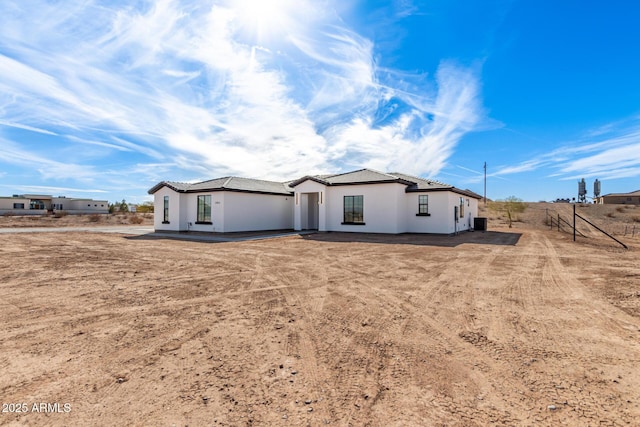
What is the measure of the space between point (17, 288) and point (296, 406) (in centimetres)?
665

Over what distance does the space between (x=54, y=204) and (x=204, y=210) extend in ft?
204

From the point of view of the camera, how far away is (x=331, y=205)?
2014 centimetres

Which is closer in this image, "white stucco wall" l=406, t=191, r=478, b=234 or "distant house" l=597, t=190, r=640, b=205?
"white stucco wall" l=406, t=191, r=478, b=234

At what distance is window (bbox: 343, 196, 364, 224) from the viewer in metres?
19.1

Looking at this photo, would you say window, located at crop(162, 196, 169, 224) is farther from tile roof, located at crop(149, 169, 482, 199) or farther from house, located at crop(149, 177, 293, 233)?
tile roof, located at crop(149, 169, 482, 199)

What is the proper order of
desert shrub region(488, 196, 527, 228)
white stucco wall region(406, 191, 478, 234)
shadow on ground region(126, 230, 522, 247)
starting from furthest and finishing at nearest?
desert shrub region(488, 196, 527, 228), white stucco wall region(406, 191, 478, 234), shadow on ground region(126, 230, 522, 247)

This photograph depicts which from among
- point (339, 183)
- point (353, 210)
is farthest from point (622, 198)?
point (339, 183)

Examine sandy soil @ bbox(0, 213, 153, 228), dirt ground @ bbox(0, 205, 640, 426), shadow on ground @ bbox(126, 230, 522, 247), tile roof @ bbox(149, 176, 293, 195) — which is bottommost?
dirt ground @ bbox(0, 205, 640, 426)

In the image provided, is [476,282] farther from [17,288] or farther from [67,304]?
[17,288]

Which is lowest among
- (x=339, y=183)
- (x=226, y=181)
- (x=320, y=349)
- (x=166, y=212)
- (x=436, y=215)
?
(x=320, y=349)

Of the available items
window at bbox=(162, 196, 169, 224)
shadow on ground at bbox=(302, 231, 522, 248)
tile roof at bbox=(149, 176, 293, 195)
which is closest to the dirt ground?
shadow on ground at bbox=(302, 231, 522, 248)

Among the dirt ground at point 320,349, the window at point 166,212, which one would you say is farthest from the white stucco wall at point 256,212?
the dirt ground at point 320,349

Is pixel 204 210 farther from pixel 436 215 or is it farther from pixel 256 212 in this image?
pixel 436 215

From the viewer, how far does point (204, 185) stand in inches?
838
